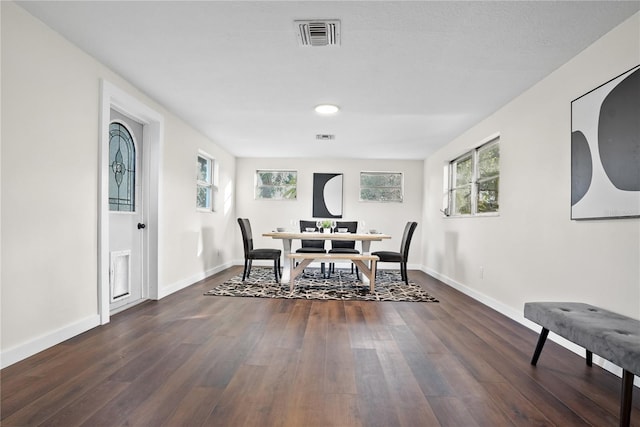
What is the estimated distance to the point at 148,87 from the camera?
345 cm

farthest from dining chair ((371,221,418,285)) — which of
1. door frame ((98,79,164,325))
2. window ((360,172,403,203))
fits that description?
door frame ((98,79,164,325))

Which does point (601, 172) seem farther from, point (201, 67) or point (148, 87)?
point (148, 87)

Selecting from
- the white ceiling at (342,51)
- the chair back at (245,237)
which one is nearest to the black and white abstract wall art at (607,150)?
the white ceiling at (342,51)

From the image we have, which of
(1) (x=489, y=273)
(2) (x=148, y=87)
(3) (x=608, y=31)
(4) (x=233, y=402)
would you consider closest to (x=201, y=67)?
(2) (x=148, y=87)

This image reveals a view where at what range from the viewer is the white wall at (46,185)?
6.96 feet

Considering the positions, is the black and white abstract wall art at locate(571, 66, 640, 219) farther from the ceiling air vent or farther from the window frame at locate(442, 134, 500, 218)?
the ceiling air vent

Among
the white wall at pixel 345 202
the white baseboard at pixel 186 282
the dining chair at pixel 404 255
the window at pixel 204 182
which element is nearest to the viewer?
the white baseboard at pixel 186 282

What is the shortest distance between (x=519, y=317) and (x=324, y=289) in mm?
2333

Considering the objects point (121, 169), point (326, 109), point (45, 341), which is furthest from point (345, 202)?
point (45, 341)

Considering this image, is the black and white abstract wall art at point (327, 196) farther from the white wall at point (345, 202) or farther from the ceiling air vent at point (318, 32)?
the ceiling air vent at point (318, 32)

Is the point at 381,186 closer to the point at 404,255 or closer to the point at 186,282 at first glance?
the point at 404,255

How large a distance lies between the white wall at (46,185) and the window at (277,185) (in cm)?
Answer: 401

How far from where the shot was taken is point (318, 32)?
93.4 inches

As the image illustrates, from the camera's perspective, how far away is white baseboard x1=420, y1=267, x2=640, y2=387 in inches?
86.7
